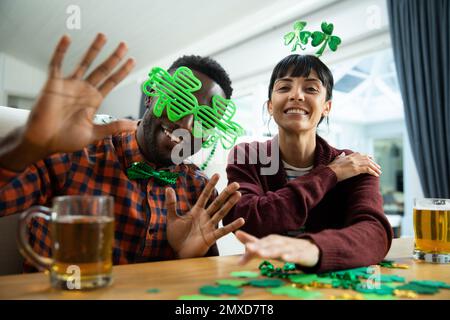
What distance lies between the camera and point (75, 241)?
632mm

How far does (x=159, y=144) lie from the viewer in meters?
1.16

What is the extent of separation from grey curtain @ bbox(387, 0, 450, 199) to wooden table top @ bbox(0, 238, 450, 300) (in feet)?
5.94

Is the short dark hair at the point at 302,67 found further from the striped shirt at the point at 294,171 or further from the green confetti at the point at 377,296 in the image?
the green confetti at the point at 377,296

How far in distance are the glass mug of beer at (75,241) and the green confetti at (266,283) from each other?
0.87ft

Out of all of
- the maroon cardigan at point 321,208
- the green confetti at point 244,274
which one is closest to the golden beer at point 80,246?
the green confetti at point 244,274

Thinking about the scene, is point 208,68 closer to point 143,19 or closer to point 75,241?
point 75,241

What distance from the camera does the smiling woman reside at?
871 millimetres

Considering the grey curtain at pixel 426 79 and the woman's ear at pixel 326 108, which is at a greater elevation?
the grey curtain at pixel 426 79

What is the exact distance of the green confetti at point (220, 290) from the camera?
2.12ft

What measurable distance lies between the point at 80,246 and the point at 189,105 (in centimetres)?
53

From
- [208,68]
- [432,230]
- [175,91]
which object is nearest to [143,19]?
[208,68]
